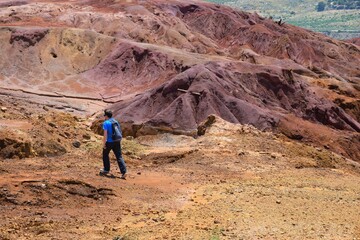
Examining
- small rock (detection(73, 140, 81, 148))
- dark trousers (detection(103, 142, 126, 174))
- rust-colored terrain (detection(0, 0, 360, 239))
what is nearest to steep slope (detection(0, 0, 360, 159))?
rust-colored terrain (detection(0, 0, 360, 239))

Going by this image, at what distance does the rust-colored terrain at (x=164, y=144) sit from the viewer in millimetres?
8500

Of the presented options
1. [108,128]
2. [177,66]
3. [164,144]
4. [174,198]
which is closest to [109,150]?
[108,128]

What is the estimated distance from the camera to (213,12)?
233ft

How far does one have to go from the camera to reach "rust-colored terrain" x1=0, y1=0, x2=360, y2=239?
27.9 ft

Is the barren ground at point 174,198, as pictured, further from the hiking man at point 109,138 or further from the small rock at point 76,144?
the hiking man at point 109,138

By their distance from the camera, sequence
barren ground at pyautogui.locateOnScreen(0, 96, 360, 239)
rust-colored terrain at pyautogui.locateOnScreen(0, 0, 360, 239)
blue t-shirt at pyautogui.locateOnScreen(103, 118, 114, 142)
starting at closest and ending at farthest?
barren ground at pyautogui.locateOnScreen(0, 96, 360, 239) < rust-colored terrain at pyautogui.locateOnScreen(0, 0, 360, 239) < blue t-shirt at pyautogui.locateOnScreen(103, 118, 114, 142)

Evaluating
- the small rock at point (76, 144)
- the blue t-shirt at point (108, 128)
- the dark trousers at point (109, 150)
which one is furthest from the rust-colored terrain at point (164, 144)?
the blue t-shirt at point (108, 128)

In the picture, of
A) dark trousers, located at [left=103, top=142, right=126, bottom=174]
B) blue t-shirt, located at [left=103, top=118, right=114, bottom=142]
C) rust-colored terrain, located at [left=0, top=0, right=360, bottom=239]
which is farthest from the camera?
dark trousers, located at [left=103, top=142, right=126, bottom=174]

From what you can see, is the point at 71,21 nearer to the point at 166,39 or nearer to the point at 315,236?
the point at 166,39

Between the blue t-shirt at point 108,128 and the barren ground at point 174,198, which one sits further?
the blue t-shirt at point 108,128

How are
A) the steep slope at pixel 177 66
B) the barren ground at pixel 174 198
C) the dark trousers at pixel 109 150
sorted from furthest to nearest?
the steep slope at pixel 177 66, the dark trousers at pixel 109 150, the barren ground at pixel 174 198

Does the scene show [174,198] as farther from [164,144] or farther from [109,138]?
[164,144]

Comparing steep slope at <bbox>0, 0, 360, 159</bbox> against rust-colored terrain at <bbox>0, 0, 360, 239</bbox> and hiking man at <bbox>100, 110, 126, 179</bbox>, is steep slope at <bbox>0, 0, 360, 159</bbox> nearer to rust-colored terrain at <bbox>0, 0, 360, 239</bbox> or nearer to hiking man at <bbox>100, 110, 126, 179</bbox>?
rust-colored terrain at <bbox>0, 0, 360, 239</bbox>

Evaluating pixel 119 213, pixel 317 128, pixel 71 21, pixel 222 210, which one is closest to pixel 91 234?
pixel 119 213
